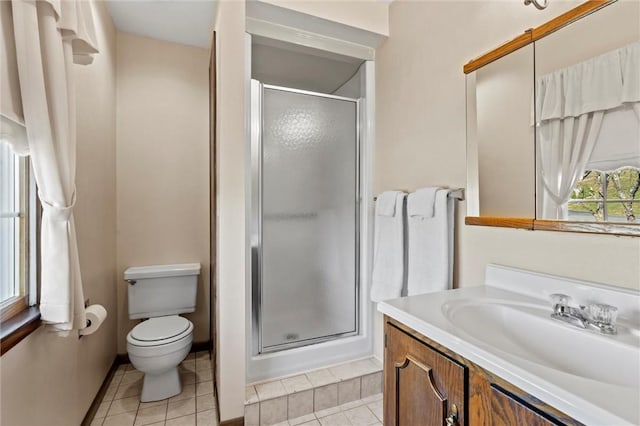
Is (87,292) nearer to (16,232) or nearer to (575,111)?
(16,232)

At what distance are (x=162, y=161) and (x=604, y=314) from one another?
2.76m

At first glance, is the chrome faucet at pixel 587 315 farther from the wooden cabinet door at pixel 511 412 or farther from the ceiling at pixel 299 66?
the ceiling at pixel 299 66

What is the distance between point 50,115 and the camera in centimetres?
106

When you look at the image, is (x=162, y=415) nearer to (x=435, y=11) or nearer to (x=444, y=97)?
(x=444, y=97)

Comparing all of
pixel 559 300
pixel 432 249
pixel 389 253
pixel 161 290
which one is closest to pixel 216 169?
pixel 161 290

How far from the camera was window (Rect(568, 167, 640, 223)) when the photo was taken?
90cm

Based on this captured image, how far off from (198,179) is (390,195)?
165 centimetres

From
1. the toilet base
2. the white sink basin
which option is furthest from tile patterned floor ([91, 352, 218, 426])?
the white sink basin

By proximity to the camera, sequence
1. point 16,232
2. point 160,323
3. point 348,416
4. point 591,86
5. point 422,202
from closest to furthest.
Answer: point 591,86, point 16,232, point 422,202, point 348,416, point 160,323

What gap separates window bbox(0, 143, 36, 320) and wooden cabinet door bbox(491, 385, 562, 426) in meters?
1.52

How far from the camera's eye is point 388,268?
189 cm

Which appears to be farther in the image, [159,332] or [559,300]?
[159,332]

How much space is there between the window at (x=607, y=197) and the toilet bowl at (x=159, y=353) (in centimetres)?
215

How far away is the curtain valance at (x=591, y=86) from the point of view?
899mm
